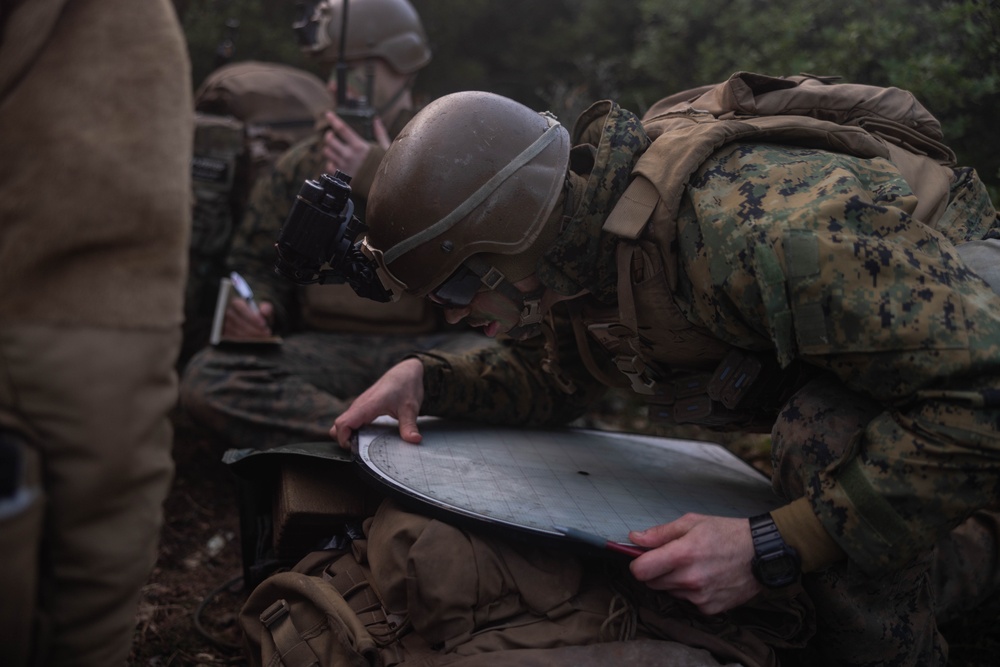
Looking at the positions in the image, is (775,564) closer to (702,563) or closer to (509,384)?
(702,563)

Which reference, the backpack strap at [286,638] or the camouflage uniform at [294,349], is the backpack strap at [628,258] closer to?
the backpack strap at [286,638]

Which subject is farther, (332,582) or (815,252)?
(332,582)

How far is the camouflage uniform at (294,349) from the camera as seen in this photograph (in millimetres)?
3945

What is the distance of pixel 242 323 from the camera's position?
4.40 metres

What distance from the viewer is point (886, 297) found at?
191 cm

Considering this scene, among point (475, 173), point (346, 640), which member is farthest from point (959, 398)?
point (346, 640)

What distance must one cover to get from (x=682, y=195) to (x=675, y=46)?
3.76 metres

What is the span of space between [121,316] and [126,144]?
283 millimetres

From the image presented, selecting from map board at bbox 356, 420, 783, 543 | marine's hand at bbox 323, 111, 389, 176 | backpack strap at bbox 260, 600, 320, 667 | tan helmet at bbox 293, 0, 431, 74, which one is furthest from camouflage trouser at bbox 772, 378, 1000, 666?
tan helmet at bbox 293, 0, 431, 74

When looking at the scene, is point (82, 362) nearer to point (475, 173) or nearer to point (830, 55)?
point (475, 173)

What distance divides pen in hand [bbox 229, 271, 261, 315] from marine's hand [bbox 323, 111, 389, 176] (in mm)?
718

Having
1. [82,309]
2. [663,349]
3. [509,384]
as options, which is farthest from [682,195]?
[82,309]

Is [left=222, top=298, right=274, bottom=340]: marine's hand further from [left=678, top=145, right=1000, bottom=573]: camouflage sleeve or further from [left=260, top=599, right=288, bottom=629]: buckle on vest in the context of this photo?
[left=678, top=145, right=1000, bottom=573]: camouflage sleeve

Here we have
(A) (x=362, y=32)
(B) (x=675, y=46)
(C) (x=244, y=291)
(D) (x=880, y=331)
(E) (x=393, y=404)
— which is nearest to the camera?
(D) (x=880, y=331)
